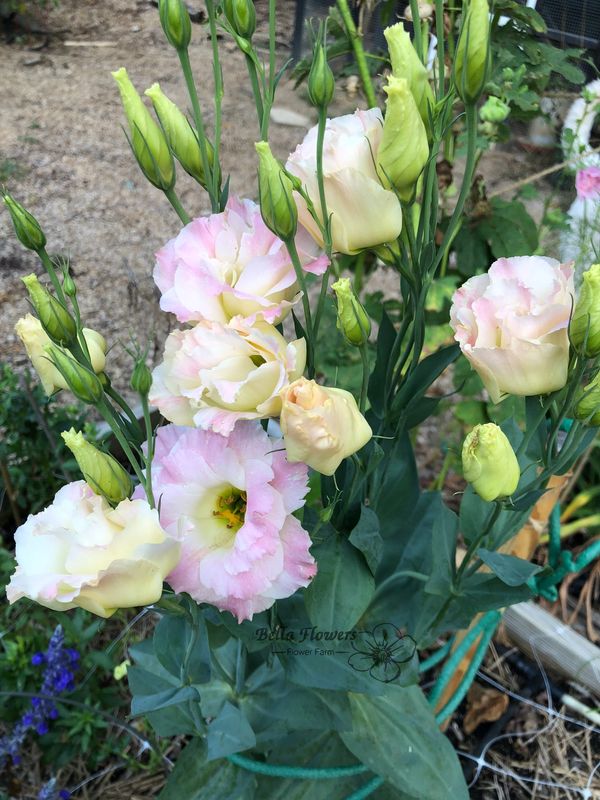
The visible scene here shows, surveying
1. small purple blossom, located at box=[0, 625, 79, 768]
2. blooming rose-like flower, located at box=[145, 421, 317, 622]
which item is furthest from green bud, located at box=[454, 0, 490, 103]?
small purple blossom, located at box=[0, 625, 79, 768]

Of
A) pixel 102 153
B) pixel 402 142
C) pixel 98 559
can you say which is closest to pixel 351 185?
pixel 402 142

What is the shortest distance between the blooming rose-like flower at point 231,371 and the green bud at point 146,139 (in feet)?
0.43

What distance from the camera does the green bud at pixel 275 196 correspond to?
0.43 meters

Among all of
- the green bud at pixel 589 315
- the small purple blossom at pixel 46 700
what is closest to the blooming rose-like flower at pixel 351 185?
the green bud at pixel 589 315

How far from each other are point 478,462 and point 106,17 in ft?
13.3

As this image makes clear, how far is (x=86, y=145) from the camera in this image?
2707mm

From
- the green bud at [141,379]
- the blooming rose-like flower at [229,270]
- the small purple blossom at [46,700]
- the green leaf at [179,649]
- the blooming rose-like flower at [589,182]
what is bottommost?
the small purple blossom at [46,700]

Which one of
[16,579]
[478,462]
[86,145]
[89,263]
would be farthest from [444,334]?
[86,145]

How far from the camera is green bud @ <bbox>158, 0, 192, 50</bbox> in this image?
50cm

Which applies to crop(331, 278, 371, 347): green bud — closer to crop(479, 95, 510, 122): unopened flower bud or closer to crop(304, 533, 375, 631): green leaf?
crop(304, 533, 375, 631): green leaf

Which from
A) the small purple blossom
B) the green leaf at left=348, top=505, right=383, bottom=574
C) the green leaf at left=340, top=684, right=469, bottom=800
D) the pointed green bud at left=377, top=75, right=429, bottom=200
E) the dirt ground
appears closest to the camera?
the pointed green bud at left=377, top=75, right=429, bottom=200

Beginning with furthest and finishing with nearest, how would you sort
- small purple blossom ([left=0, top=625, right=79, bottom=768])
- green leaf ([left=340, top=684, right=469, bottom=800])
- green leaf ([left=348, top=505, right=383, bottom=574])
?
small purple blossom ([left=0, top=625, right=79, bottom=768])
green leaf ([left=340, top=684, right=469, bottom=800])
green leaf ([left=348, top=505, right=383, bottom=574])

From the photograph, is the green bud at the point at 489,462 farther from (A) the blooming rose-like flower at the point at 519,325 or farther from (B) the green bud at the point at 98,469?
(B) the green bud at the point at 98,469

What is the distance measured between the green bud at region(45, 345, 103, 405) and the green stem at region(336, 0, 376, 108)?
80 centimetres
